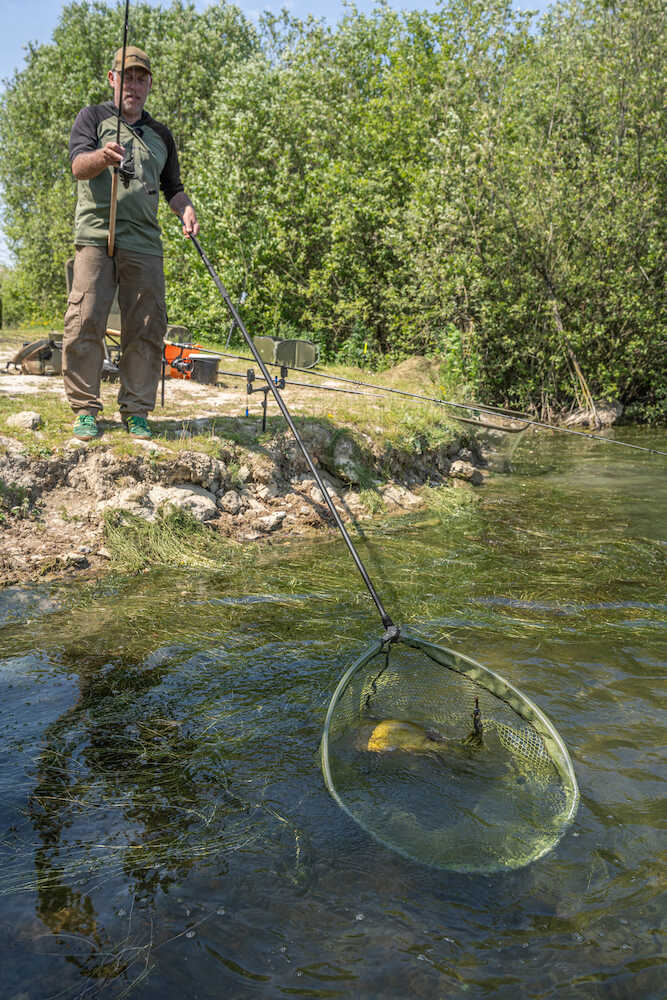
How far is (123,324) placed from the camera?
633 cm

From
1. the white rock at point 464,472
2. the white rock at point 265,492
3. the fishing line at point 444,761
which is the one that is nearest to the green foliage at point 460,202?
the white rock at point 464,472

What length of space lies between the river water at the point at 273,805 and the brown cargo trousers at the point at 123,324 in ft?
6.69

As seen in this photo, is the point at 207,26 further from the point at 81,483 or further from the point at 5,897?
the point at 5,897

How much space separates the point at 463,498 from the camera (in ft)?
27.3

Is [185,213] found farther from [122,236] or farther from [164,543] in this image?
[164,543]

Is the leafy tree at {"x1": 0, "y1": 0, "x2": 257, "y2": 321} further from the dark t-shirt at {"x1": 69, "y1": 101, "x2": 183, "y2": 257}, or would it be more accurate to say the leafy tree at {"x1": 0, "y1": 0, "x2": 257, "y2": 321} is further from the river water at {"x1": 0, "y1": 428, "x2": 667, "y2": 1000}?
the river water at {"x1": 0, "y1": 428, "x2": 667, "y2": 1000}

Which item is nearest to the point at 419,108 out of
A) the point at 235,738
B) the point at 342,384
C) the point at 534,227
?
the point at 534,227

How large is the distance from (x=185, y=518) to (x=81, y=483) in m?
0.92

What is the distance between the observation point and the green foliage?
54.0 feet

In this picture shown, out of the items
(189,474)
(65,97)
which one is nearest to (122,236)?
(189,474)

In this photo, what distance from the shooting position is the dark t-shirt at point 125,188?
570 centimetres

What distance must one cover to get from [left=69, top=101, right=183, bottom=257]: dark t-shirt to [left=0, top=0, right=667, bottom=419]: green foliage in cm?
917

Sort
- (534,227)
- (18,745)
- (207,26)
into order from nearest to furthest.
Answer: (18,745) → (534,227) → (207,26)

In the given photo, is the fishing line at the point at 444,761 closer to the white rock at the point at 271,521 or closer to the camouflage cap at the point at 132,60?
the white rock at the point at 271,521
